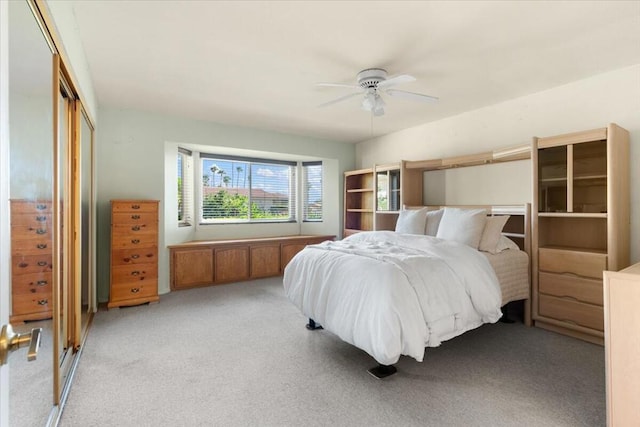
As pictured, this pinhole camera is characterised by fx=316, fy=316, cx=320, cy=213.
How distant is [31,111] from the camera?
1299 mm

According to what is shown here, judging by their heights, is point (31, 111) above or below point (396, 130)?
below

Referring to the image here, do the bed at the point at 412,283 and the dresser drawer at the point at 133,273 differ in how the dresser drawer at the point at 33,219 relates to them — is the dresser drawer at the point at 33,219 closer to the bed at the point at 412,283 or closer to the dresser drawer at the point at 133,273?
the bed at the point at 412,283

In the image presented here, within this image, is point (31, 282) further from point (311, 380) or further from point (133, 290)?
point (133, 290)

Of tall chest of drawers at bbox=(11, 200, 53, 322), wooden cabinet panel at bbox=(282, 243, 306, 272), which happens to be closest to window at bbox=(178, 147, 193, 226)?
wooden cabinet panel at bbox=(282, 243, 306, 272)

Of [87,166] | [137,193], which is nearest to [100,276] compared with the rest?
[137,193]

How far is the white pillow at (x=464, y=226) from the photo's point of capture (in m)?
3.14

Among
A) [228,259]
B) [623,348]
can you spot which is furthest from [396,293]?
[228,259]

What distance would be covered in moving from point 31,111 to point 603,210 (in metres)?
3.94

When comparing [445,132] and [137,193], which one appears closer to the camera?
[137,193]

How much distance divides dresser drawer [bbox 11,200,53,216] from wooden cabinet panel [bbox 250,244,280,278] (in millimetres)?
3551

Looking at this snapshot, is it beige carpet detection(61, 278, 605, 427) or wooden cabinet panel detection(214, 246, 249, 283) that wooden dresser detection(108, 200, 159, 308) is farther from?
wooden cabinet panel detection(214, 246, 249, 283)

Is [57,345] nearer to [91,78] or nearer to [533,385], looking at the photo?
[91,78]

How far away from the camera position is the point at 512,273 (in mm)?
3010

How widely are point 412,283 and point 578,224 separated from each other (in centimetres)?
219
